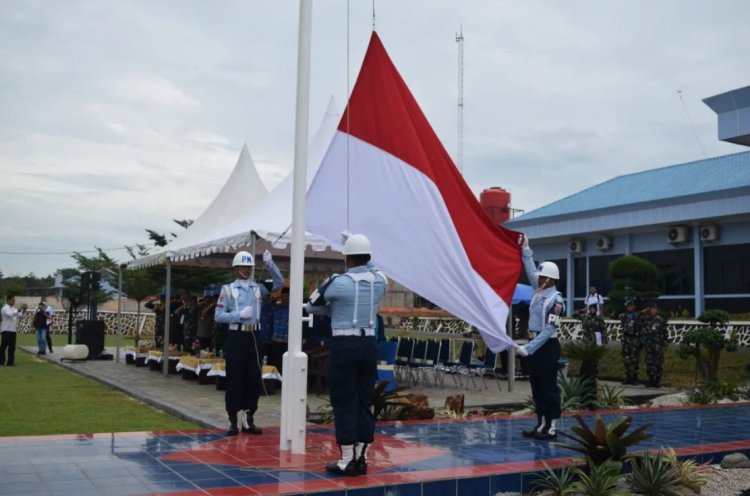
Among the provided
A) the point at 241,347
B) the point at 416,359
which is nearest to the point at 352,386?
the point at 241,347

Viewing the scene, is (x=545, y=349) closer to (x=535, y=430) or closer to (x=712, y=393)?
(x=535, y=430)

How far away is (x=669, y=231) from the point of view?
2523 centimetres

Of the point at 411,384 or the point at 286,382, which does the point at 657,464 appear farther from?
the point at 411,384

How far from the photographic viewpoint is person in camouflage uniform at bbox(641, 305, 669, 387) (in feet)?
49.7

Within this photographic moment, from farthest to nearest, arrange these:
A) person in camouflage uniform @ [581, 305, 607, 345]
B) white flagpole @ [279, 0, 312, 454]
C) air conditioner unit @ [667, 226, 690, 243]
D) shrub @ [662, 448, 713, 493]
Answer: air conditioner unit @ [667, 226, 690, 243]
person in camouflage uniform @ [581, 305, 607, 345]
white flagpole @ [279, 0, 312, 454]
shrub @ [662, 448, 713, 493]

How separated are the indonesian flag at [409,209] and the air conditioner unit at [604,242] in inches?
790

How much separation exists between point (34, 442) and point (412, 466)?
12.3 ft

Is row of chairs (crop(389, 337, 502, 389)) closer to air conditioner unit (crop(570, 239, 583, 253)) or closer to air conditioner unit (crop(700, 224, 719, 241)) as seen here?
air conditioner unit (crop(700, 224, 719, 241))

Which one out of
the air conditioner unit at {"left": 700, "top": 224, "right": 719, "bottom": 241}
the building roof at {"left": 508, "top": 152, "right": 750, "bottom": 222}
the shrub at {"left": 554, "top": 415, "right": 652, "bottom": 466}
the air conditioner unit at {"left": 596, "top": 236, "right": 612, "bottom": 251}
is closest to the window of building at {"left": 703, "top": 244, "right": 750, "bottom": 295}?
the air conditioner unit at {"left": 700, "top": 224, "right": 719, "bottom": 241}

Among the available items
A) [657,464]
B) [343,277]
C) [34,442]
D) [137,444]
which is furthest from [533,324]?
[34,442]

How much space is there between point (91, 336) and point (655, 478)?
17423mm

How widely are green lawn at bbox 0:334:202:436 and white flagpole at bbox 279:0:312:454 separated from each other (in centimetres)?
255

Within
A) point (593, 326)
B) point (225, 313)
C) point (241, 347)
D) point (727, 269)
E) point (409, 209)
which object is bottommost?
point (241, 347)

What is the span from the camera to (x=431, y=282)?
815 centimetres
